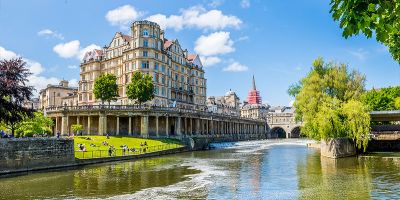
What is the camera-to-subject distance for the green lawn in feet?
178

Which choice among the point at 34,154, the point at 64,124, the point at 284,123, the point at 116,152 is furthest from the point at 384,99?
the point at 34,154

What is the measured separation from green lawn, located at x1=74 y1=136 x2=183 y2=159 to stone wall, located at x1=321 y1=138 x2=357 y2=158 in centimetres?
3036

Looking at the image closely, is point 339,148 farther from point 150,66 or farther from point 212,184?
point 150,66

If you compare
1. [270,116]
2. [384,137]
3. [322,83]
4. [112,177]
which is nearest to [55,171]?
[112,177]

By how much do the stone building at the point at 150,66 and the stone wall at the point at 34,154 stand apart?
5558 centimetres

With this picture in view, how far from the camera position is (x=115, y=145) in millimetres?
67812

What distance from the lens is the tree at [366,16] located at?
26.9 ft

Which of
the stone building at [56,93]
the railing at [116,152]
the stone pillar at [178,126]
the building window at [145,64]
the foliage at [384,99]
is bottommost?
the railing at [116,152]

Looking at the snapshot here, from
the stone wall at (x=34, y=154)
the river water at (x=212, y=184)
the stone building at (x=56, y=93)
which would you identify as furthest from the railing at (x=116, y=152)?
the stone building at (x=56, y=93)

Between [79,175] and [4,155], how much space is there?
919cm

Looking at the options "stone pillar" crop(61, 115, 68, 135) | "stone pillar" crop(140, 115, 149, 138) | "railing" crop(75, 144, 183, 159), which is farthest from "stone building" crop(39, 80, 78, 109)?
"railing" crop(75, 144, 183, 159)

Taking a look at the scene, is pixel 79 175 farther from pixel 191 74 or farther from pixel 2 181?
pixel 191 74

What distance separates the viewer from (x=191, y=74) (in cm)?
13325

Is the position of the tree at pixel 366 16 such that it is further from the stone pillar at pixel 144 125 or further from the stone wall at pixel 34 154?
the stone pillar at pixel 144 125
